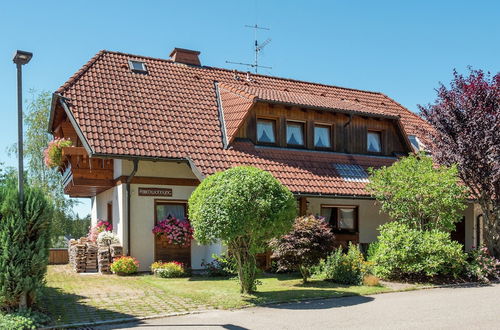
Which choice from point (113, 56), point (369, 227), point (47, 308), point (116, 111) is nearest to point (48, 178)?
point (113, 56)

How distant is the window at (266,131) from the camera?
1828 cm

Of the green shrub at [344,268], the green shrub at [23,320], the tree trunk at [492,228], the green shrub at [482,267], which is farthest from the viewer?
the tree trunk at [492,228]

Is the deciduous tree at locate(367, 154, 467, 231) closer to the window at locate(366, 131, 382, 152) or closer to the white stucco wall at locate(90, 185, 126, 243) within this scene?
the window at locate(366, 131, 382, 152)

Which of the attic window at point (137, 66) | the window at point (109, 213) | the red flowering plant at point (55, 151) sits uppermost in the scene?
the attic window at point (137, 66)

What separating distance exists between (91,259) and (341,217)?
8.45 m

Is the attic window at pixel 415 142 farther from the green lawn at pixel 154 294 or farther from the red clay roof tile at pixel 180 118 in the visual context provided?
the green lawn at pixel 154 294

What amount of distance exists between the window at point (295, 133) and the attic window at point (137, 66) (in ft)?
18.7

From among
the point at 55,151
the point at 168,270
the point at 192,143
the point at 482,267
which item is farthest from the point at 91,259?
Result: the point at 482,267

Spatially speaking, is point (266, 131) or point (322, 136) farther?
point (322, 136)

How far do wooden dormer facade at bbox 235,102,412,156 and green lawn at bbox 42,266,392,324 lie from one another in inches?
214

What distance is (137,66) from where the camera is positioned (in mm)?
19750

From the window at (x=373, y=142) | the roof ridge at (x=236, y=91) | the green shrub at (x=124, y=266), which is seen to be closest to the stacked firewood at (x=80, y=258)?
the green shrub at (x=124, y=266)

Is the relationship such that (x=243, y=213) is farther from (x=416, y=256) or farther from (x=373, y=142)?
(x=373, y=142)

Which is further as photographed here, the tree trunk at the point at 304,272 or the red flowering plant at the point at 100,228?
the red flowering plant at the point at 100,228
